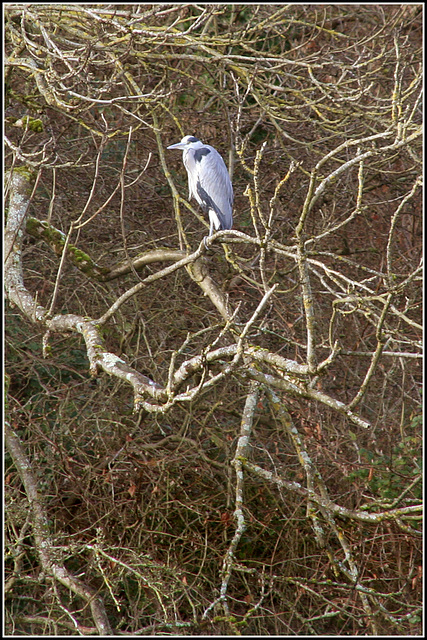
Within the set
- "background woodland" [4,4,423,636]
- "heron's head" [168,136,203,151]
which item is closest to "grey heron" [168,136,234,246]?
"heron's head" [168,136,203,151]

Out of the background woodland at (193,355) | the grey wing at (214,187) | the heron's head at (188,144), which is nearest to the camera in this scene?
the background woodland at (193,355)

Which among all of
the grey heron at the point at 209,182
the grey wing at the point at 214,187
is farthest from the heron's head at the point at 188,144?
the grey wing at the point at 214,187

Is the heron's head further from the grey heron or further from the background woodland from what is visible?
the background woodland

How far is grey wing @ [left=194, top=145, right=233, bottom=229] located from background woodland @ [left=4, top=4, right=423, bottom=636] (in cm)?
20

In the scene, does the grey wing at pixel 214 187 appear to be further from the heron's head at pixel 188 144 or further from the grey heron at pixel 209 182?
the heron's head at pixel 188 144

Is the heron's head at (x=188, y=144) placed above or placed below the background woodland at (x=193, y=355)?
above

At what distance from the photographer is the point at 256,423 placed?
4.51 meters

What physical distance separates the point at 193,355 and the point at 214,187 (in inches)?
44.0

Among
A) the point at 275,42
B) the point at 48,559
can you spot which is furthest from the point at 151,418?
the point at 275,42

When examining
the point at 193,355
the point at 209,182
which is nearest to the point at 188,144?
the point at 209,182

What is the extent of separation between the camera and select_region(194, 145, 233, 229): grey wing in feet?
14.0

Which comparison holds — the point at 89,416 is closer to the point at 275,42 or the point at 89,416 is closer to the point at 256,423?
the point at 256,423

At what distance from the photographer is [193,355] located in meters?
3.87

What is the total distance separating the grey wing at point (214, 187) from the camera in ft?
14.0
